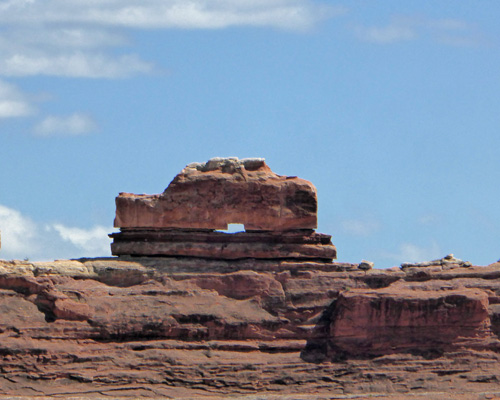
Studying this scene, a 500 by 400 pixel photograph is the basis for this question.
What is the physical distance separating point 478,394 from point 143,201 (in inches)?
459

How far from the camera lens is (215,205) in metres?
39.7

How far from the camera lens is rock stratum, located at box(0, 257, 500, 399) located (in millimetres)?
36344

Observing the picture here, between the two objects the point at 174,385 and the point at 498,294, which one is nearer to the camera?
the point at 174,385

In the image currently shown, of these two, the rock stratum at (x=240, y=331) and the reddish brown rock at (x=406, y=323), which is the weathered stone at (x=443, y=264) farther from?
the reddish brown rock at (x=406, y=323)

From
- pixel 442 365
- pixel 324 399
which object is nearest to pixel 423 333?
pixel 442 365

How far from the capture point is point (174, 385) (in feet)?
120

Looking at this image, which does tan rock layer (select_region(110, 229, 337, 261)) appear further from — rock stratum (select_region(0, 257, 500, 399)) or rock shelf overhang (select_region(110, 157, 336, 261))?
rock stratum (select_region(0, 257, 500, 399))

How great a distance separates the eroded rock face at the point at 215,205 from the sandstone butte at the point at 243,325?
0.07 meters

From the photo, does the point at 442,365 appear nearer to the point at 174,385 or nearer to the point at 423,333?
the point at 423,333

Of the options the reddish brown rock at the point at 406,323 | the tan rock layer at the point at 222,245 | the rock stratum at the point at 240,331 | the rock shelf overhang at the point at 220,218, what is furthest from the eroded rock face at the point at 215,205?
the reddish brown rock at the point at 406,323

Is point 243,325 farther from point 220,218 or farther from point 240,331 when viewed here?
point 220,218

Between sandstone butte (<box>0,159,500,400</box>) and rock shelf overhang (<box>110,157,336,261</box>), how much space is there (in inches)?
2.4

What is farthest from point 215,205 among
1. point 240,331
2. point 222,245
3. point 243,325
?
point 240,331

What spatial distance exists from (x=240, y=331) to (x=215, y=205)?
4.16m
